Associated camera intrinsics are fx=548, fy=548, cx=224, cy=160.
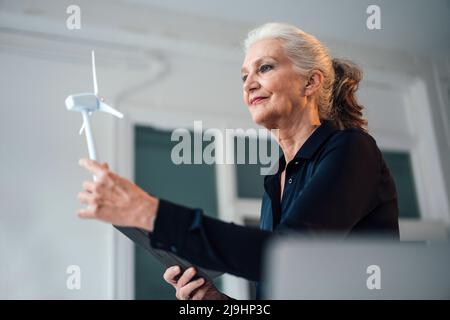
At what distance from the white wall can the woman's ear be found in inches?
57.0

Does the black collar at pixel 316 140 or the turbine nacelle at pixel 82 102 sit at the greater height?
the turbine nacelle at pixel 82 102

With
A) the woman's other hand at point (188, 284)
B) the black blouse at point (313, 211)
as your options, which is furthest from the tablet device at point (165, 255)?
the black blouse at point (313, 211)

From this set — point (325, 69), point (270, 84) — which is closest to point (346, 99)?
point (325, 69)

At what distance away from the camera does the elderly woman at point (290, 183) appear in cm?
57

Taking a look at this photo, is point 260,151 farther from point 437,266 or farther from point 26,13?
point 437,266

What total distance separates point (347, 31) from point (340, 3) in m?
0.28

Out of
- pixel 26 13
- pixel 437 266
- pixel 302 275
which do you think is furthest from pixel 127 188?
pixel 26 13

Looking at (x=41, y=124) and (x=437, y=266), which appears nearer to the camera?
(x=437, y=266)

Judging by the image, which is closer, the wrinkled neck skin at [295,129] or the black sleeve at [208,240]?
the black sleeve at [208,240]

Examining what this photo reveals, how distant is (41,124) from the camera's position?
2234 millimetres

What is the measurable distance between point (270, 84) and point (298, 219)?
325 millimetres

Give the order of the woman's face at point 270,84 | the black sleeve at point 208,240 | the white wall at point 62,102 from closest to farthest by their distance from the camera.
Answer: the black sleeve at point 208,240 < the woman's face at point 270,84 < the white wall at point 62,102

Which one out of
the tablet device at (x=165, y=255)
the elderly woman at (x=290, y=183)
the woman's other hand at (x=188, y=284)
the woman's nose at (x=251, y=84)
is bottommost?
the woman's other hand at (x=188, y=284)

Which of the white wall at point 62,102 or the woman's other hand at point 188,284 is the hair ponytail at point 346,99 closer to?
the woman's other hand at point 188,284
